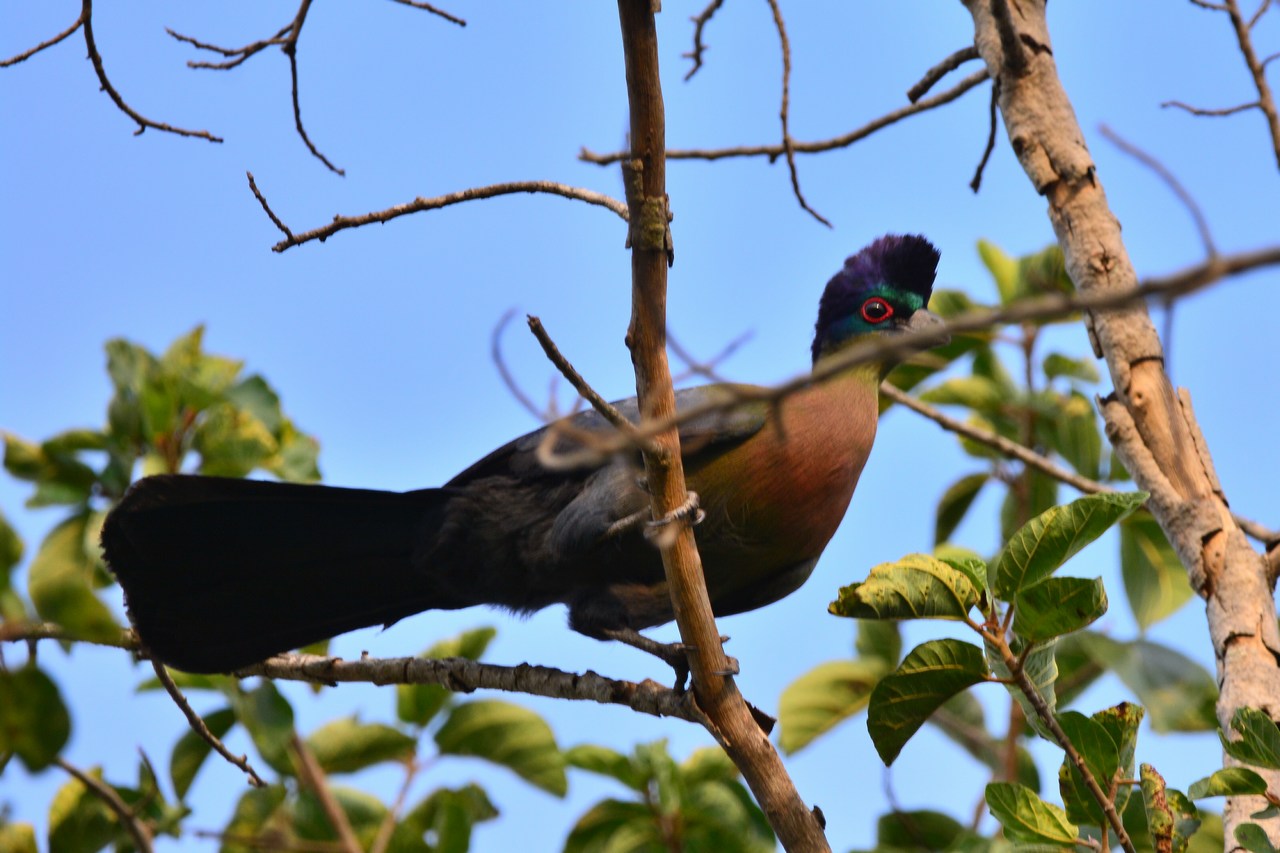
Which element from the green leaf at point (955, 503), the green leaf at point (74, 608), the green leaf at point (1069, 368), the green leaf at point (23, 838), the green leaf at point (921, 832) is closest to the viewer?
the green leaf at point (74, 608)

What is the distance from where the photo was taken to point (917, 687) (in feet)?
8.06

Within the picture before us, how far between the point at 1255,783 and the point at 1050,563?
20.7 inches

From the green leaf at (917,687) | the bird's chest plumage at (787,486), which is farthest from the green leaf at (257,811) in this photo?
the green leaf at (917,687)

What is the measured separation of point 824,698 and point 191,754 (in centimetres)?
212

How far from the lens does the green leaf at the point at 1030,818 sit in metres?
2.35

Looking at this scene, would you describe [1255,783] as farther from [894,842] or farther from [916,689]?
[894,842]

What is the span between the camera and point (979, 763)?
437 cm

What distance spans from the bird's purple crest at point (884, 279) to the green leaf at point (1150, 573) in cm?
110

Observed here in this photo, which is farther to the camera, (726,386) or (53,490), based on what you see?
(53,490)

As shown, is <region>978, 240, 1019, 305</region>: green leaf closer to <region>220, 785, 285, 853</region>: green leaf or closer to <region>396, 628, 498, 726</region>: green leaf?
<region>396, 628, 498, 726</region>: green leaf

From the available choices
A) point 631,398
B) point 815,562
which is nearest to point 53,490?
point 631,398

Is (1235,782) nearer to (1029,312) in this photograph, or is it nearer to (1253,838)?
(1253,838)

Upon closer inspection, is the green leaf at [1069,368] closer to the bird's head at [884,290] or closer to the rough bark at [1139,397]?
the bird's head at [884,290]

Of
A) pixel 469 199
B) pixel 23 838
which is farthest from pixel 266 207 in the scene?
pixel 23 838
